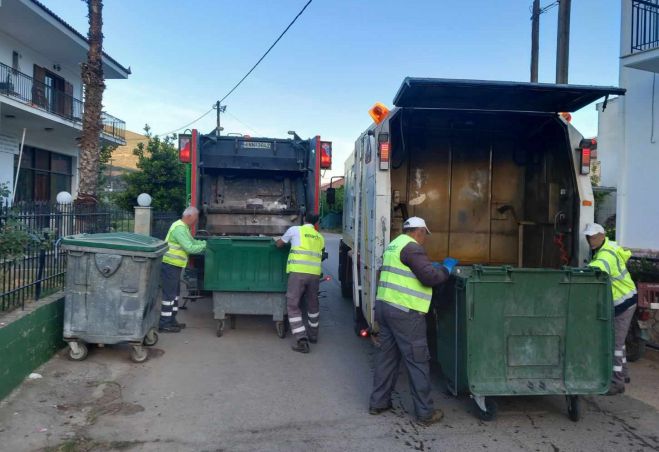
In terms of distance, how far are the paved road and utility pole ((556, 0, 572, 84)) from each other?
744 cm

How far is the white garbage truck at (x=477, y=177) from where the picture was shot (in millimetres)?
4996

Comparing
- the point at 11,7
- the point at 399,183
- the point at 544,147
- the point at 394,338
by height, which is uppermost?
the point at 11,7

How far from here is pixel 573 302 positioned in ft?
12.8

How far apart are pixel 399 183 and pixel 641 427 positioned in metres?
3.43

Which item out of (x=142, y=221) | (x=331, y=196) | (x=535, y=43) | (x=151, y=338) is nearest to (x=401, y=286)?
(x=151, y=338)

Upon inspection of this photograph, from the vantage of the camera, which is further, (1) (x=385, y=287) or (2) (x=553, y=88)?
(2) (x=553, y=88)

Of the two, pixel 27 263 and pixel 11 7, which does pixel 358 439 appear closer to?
pixel 27 263

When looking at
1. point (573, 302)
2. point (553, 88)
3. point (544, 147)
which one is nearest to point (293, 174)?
point (544, 147)

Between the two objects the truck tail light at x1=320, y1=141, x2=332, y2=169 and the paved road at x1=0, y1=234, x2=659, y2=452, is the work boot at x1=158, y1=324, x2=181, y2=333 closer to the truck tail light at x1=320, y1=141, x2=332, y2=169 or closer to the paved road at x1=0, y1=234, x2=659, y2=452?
the paved road at x1=0, y1=234, x2=659, y2=452

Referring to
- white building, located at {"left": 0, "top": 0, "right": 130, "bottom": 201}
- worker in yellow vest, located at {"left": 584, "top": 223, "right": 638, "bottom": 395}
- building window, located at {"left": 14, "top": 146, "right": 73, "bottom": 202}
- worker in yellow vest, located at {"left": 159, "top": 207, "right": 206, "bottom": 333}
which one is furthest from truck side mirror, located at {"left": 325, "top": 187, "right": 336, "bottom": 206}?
building window, located at {"left": 14, "top": 146, "right": 73, "bottom": 202}

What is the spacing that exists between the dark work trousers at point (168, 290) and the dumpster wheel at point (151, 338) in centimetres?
59

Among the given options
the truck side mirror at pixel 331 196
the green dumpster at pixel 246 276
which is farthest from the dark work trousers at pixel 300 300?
the truck side mirror at pixel 331 196

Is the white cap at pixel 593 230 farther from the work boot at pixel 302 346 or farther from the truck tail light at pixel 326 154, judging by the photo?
the truck tail light at pixel 326 154

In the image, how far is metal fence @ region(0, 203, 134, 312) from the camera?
15.1ft
